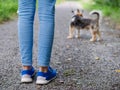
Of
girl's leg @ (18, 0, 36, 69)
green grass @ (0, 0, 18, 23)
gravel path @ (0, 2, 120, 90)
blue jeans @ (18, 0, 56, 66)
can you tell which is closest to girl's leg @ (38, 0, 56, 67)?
blue jeans @ (18, 0, 56, 66)

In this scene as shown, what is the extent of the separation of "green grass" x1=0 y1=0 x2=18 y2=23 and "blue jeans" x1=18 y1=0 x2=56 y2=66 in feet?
24.4

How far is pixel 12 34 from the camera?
29.7ft

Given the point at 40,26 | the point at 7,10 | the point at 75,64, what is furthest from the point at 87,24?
the point at 7,10

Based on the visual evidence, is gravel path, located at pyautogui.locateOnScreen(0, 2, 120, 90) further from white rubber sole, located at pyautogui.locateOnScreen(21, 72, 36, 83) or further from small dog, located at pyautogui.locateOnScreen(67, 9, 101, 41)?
small dog, located at pyautogui.locateOnScreen(67, 9, 101, 41)

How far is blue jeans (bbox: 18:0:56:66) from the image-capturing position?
13.5 feet

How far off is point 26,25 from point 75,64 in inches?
56.9

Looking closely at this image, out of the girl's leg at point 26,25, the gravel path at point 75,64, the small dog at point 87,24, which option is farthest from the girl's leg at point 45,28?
the small dog at point 87,24

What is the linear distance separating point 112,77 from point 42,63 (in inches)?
36.6

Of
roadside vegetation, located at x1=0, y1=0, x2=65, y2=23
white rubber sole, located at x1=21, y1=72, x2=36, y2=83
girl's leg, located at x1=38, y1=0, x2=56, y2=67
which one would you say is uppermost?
roadside vegetation, located at x1=0, y1=0, x2=65, y2=23

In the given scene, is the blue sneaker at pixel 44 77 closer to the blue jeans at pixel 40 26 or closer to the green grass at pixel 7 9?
the blue jeans at pixel 40 26

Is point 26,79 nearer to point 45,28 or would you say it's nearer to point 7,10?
point 45,28

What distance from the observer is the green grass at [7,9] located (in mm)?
11947

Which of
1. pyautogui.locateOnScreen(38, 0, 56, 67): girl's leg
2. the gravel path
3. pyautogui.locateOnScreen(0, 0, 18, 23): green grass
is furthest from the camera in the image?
pyautogui.locateOnScreen(0, 0, 18, 23): green grass

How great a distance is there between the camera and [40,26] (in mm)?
4188
